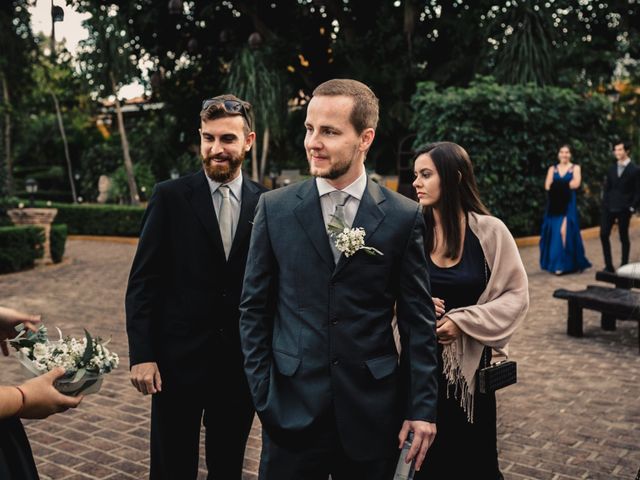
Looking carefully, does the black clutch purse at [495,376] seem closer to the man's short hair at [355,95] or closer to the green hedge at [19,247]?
the man's short hair at [355,95]

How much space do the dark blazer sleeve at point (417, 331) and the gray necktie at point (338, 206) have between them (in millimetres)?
237

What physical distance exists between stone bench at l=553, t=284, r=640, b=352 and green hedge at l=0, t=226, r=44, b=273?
10.3 m

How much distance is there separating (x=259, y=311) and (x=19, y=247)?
13.0 meters

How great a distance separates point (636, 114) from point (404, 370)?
2182cm

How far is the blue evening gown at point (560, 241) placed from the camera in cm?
1217

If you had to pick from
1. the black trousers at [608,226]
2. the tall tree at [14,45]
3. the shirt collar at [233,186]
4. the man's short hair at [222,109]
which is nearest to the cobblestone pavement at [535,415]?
the shirt collar at [233,186]

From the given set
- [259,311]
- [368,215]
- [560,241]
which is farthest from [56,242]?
[368,215]

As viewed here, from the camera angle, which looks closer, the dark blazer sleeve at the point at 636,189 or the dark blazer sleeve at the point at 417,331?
the dark blazer sleeve at the point at 417,331

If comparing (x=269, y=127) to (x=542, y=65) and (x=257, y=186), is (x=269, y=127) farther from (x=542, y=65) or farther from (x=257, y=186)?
(x=257, y=186)

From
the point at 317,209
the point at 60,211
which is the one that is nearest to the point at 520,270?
the point at 317,209

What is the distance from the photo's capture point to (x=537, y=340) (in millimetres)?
8062

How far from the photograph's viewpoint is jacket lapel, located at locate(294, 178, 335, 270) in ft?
8.24

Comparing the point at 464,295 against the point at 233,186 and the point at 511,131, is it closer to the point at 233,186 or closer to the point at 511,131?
the point at 233,186

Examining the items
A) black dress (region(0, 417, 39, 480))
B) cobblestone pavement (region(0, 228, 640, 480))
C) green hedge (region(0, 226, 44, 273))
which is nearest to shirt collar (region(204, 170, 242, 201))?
black dress (region(0, 417, 39, 480))
